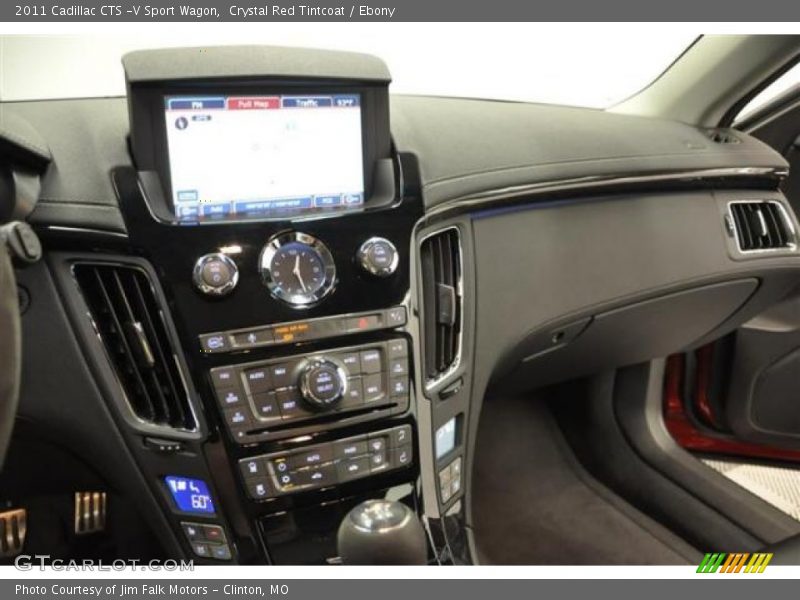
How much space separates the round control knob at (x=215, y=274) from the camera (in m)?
1.03

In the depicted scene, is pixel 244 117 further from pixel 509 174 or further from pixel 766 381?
pixel 766 381

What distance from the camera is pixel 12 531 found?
54.6 inches

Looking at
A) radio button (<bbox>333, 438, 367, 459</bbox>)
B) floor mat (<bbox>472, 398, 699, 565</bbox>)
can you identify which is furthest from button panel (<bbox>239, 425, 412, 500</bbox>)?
floor mat (<bbox>472, 398, 699, 565</bbox>)

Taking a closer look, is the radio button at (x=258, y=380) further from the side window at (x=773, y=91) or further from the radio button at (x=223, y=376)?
the side window at (x=773, y=91)

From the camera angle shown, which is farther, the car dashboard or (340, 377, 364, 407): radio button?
(340, 377, 364, 407): radio button

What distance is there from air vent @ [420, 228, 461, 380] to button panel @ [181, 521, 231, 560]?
415 mm

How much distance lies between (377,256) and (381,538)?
426mm

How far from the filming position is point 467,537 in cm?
132

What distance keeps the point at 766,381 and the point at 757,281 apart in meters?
0.33

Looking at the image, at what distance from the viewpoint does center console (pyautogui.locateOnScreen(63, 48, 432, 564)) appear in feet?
3.35

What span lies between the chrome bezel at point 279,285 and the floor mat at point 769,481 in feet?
4.15

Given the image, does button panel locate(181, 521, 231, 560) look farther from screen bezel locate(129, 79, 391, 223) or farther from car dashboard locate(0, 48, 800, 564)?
screen bezel locate(129, 79, 391, 223)
